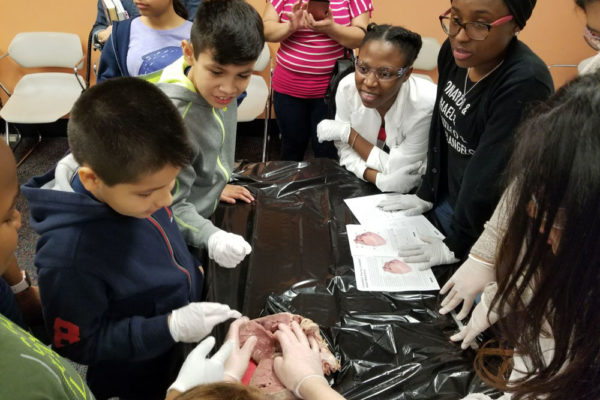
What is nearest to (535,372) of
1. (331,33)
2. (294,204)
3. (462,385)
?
(462,385)

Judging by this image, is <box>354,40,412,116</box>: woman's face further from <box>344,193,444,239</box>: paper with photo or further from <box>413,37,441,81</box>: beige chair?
<box>413,37,441,81</box>: beige chair

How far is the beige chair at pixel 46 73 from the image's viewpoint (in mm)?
2918

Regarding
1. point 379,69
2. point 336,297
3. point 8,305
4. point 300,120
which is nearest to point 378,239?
point 336,297

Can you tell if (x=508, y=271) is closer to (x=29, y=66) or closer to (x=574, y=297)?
(x=574, y=297)

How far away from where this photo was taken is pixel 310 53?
218cm

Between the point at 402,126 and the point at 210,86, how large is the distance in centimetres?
84

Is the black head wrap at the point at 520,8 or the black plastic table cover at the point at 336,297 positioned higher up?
the black head wrap at the point at 520,8

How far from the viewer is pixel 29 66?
3.07m

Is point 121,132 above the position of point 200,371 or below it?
above

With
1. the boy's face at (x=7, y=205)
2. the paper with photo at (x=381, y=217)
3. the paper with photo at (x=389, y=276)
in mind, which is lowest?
the paper with photo at (x=389, y=276)

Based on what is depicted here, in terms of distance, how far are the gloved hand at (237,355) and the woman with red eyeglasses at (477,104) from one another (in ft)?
1.86

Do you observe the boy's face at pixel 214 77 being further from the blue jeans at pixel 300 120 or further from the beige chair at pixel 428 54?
the beige chair at pixel 428 54

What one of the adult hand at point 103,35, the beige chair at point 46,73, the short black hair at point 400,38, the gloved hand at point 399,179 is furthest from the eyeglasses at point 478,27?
the beige chair at point 46,73

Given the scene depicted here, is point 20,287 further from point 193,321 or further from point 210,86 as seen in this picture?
point 210,86
